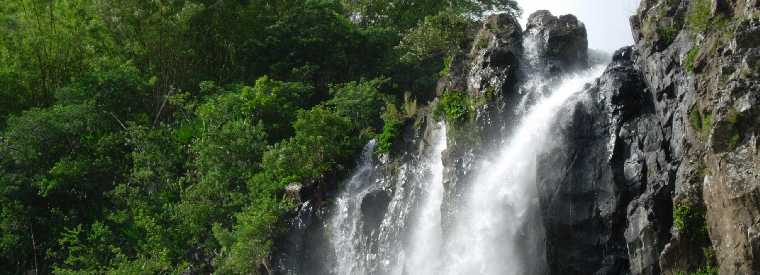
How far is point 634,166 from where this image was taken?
39.9ft

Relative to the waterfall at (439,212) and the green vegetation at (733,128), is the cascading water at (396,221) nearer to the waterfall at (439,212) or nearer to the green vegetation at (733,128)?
the waterfall at (439,212)

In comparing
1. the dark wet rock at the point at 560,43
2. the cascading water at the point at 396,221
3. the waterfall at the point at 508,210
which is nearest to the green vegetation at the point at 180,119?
the cascading water at the point at 396,221

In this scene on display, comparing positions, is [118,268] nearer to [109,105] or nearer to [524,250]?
[109,105]

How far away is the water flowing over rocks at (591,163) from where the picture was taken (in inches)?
414

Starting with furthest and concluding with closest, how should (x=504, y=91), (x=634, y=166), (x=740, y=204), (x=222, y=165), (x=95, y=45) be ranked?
(x=95, y=45) → (x=222, y=165) → (x=504, y=91) → (x=634, y=166) → (x=740, y=204)

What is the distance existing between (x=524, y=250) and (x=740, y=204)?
4217 millimetres

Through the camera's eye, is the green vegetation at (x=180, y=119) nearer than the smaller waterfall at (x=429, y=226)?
No

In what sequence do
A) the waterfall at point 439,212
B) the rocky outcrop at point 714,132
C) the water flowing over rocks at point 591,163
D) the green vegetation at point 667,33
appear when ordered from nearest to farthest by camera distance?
1. the rocky outcrop at point 714,132
2. the water flowing over rocks at point 591,163
3. the green vegetation at point 667,33
4. the waterfall at point 439,212

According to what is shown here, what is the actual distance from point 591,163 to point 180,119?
50.1ft

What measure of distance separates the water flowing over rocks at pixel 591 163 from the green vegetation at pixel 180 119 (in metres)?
1.01

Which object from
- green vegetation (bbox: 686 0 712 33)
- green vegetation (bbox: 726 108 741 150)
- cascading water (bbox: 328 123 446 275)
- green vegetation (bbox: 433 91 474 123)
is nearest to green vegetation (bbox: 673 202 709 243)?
green vegetation (bbox: 726 108 741 150)

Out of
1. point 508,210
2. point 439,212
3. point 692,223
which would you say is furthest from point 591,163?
point 439,212

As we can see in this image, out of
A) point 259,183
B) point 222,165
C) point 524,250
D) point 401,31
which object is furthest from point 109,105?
point 524,250

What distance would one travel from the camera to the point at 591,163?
12.7 m
